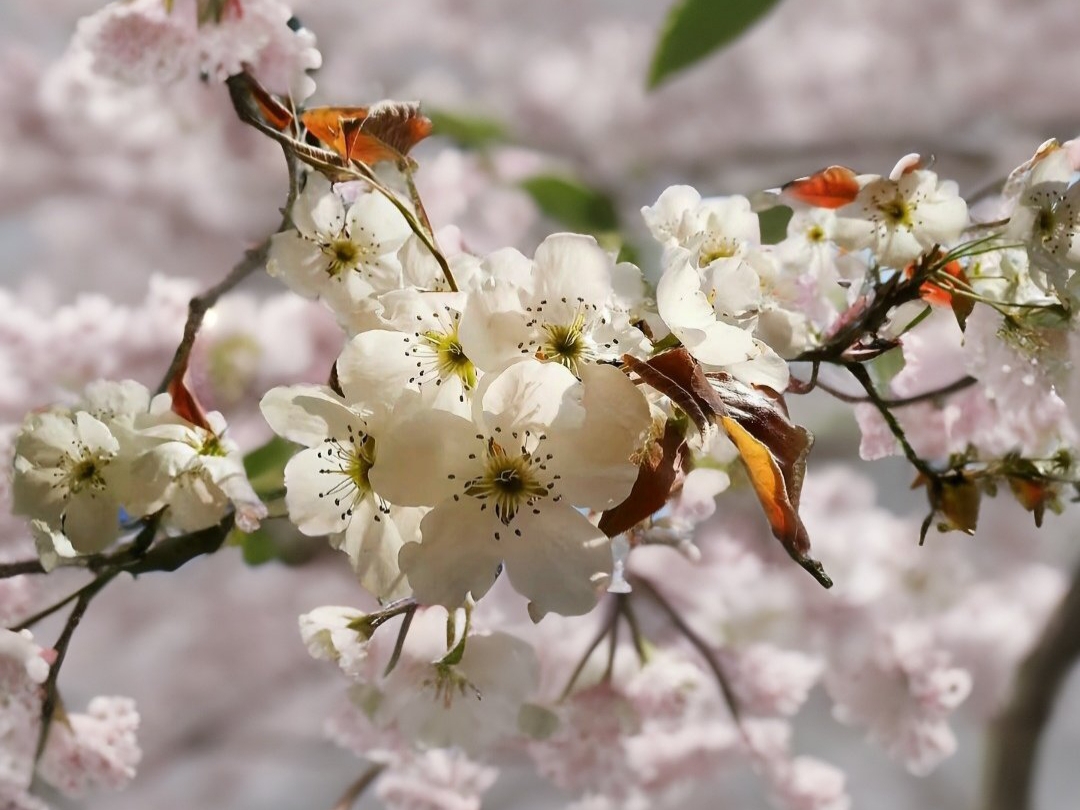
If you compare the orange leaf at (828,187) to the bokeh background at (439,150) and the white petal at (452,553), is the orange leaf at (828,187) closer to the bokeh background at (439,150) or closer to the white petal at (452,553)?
the white petal at (452,553)

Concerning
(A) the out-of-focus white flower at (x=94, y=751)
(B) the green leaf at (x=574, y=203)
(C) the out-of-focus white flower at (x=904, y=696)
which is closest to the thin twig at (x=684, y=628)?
(C) the out-of-focus white flower at (x=904, y=696)

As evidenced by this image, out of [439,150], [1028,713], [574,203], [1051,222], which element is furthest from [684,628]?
[439,150]

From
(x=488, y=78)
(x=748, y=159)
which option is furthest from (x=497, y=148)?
(x=488, y=78)

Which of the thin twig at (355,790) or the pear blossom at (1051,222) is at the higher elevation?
the pear blossom at (1051,222)

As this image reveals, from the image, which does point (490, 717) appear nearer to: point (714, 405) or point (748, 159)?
point (714, 405)

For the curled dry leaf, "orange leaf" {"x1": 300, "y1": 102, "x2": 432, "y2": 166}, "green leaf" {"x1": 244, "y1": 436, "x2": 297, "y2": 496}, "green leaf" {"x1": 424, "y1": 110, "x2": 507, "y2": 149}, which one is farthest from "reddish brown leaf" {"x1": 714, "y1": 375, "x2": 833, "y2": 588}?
"green leaf" {"x1": 424, "y1": 110, "x2": 507, "y2": 149}

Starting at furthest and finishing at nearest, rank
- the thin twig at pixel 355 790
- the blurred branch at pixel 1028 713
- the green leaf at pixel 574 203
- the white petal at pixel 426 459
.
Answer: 1. the green leaf at pixel 574 203
2. the blurred branch at pixel 1028 713
3. the thin twig at pixel 355 790
4. the white petal at pixel 426 459
